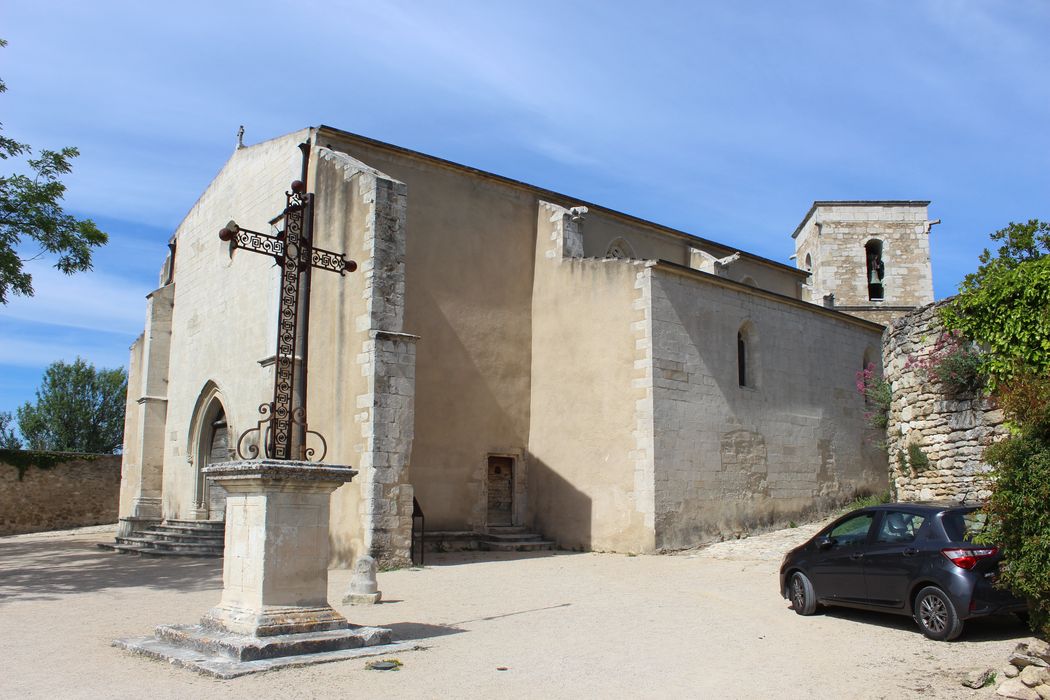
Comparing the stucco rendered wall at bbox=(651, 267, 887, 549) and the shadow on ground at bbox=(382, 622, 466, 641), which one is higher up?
the stucco rendered wall at bbox=(651, 267, 887, 549)

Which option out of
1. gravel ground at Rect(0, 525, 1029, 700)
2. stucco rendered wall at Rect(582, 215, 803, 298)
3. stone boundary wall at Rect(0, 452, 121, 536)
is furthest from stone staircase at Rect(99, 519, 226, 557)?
stucco rendered wall at Rect(582, 215, 803, 298)

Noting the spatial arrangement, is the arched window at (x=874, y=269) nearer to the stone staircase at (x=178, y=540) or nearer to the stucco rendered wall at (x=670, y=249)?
the stucco rendered wall at (x=670, y=249)

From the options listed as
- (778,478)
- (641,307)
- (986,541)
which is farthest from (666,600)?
(778,478)

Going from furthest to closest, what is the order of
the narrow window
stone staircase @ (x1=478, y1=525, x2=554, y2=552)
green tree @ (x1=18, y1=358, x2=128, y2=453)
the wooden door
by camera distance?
green tree @ (x1=18, y1=358, x2=128, y2=453) → the narrow window → the wooden door → stone staircase @ (x1=478, y1=525, x2=554, y2=552)

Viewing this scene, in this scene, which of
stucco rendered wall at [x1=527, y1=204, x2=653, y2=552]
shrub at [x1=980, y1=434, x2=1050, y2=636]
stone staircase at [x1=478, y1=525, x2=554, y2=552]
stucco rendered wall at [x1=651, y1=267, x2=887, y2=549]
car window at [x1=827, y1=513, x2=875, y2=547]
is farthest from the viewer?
stone staircase at [x1=478, y1=525, x2=554, y2=552]

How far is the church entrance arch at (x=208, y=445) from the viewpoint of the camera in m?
18.7

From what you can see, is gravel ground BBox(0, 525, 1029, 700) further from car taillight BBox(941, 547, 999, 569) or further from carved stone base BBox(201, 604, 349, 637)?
car taillight BBox(941, 547, 999, 569)

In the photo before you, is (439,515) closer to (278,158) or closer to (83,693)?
(278,158)

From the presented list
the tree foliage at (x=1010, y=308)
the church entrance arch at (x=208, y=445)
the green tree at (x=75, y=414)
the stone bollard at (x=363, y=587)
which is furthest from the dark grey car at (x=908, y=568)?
the green tree at (x=75, y=414)

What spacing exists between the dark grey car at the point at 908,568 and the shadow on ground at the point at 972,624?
257 mm

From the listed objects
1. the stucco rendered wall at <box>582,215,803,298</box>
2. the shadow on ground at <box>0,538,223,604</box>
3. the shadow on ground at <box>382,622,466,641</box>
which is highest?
the stucco rendered wall at <box>582,215,803,298</box>

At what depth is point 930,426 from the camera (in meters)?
10.8

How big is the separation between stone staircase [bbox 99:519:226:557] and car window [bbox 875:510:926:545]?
1228 centimetres

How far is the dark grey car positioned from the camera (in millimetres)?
6914
